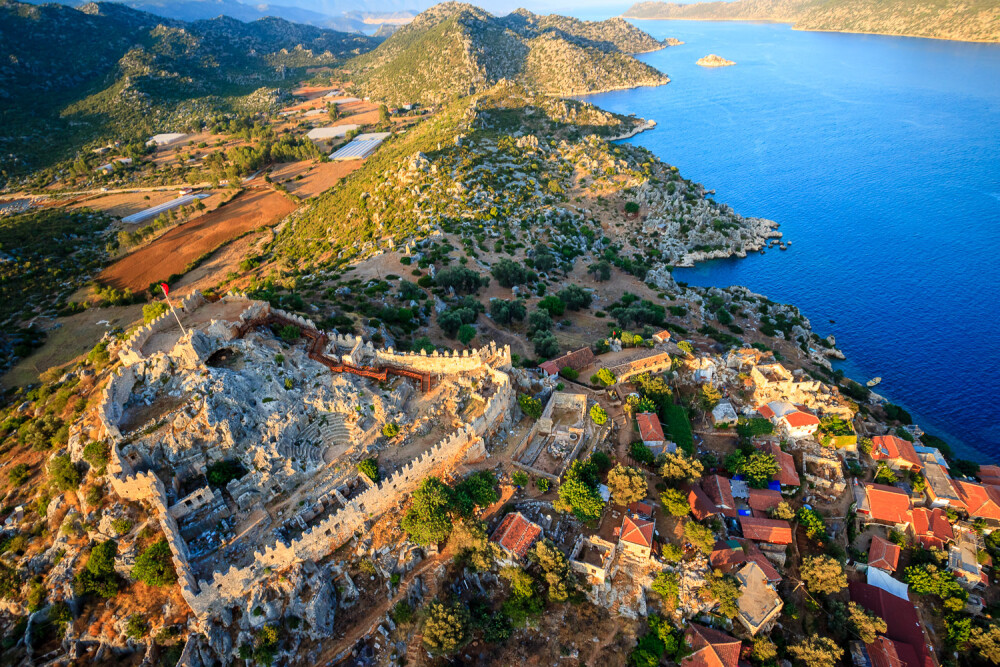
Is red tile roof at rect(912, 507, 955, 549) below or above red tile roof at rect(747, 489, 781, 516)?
below

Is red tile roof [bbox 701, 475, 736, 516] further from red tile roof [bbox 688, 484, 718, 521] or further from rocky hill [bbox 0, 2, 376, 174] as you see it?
rocky hill [bbox 0, 2, 376, 174]

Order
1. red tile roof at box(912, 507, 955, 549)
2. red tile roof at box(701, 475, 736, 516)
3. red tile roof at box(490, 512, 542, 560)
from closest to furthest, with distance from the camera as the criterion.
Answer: red tile roof at box(490, 512, 542, 560), red tile roof at box(701, 475, 736, 516), red tile roof at box(912, 507, 955, 549)

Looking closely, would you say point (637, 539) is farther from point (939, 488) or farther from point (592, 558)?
point (939, 488)

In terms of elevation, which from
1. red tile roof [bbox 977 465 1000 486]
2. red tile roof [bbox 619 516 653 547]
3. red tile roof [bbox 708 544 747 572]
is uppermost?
red tile roof [bbox 619 516 653 547]

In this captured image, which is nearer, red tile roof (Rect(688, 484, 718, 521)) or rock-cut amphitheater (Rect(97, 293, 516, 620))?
rock-cut amphitheater (Rect(97, 293, 516, 620))

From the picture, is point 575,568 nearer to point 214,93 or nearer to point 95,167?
point 95,167

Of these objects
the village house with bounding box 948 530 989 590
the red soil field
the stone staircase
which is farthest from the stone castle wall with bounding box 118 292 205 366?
the village house with bounding box 948 530 989 590

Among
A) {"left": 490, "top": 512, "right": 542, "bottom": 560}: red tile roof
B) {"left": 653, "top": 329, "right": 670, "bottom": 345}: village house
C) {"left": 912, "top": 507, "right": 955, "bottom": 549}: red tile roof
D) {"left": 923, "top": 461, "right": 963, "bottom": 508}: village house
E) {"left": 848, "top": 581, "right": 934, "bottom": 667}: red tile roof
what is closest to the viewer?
{"left": 490, "top": 512, "right": 542, "bottom": 560}: red tile roof

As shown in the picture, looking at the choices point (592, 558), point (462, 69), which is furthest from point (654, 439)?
point (462, 69)
